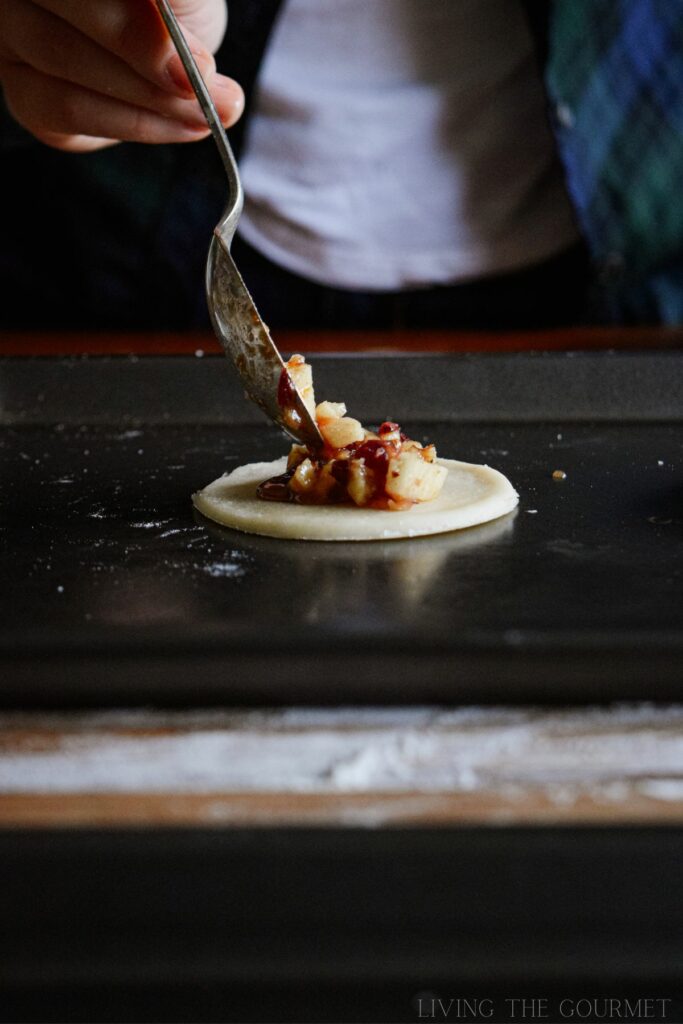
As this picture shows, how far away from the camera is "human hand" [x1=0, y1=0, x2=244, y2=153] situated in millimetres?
1263

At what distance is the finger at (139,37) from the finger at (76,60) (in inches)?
2.2

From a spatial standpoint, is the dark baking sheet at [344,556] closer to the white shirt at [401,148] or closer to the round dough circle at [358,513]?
the round dough circle at [358,513]

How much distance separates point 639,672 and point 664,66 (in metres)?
1.86

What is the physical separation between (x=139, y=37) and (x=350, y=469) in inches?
22.3

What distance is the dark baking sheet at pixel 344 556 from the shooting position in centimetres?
76

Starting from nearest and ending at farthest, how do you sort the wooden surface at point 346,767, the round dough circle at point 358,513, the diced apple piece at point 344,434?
the wooden surface at point 346,767 → the round dough circle at point 358,513 → the diced apple piece at point 344,434

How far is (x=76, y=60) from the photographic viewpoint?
4.55 ft

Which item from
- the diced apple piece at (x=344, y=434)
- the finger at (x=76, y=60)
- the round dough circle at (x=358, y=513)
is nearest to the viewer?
the round dough circle at (x=358, y=513)

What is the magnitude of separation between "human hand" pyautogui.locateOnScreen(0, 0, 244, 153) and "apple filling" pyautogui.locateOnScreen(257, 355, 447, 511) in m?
0.37

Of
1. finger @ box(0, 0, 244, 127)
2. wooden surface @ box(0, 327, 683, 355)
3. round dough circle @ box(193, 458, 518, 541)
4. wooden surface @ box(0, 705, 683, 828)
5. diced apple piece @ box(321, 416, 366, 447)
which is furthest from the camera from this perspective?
wooden surface @ box(0, 327, 683, 355)

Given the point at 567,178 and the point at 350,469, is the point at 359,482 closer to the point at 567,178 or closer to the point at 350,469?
the point at 350,469

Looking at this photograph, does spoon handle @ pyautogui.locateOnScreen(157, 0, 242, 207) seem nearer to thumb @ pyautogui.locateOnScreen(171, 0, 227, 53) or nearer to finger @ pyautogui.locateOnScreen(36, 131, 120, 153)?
thumb @ pyautogui.locateOnScreen(171, 0, 227, 53)

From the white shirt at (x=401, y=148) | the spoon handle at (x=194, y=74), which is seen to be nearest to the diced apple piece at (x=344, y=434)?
the spoon handle at (x=194, y=74)

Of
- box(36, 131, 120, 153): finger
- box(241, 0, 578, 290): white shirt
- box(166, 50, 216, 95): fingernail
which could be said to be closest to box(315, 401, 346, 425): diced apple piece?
box(166, 50, 216, 95): fingernail
